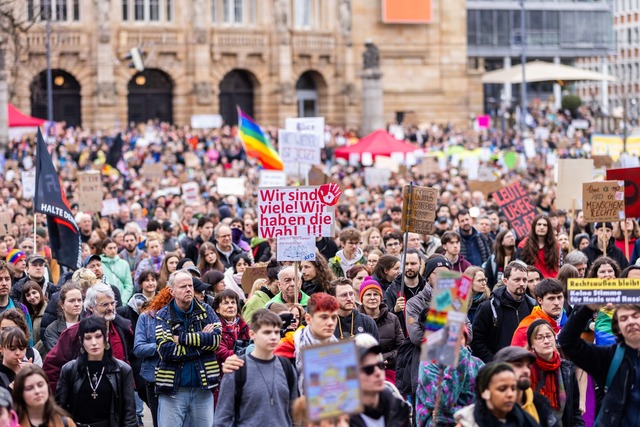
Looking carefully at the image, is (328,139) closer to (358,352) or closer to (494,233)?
(494,233)

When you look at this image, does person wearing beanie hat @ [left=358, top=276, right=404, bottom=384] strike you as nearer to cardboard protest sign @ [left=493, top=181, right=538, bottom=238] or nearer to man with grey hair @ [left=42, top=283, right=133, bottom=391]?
man with grey hair @ [left=42, top=283, right=133, bottom=391]

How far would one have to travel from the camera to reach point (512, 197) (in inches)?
743

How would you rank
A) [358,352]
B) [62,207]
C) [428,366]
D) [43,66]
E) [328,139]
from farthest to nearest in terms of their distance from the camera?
[43,66] < [328,139] < [62,207] < [428,366] < [358,352]

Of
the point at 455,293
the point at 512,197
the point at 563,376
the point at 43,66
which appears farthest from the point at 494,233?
the point at 43,66

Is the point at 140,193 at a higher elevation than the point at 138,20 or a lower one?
lower

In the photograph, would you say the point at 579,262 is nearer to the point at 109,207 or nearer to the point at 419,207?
the point at 419,207

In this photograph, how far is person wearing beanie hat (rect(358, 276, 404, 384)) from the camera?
450 inches

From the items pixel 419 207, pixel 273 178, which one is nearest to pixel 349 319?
pixel 419 207

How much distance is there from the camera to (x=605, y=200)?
15977 mm

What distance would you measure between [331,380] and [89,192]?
1546 cm

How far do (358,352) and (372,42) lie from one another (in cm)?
5150

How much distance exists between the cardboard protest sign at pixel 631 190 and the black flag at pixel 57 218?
5.81 metres

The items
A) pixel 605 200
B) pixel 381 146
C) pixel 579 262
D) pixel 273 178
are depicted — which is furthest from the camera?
pixel 381 146

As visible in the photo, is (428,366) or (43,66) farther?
(43,66)
